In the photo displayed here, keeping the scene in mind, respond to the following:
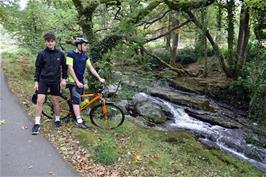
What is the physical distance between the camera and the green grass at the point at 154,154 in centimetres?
678

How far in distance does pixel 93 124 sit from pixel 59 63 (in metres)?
1.95

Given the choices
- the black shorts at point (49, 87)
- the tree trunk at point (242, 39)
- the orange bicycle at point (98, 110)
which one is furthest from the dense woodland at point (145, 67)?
the black shorts at point (49, 87)

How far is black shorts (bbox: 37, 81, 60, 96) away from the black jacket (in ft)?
0.29

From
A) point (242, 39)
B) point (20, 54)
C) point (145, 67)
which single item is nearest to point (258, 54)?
point (242, 39)

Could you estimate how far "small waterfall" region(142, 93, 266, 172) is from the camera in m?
11.3

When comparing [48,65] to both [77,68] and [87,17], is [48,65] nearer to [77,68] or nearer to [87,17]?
[77,68]

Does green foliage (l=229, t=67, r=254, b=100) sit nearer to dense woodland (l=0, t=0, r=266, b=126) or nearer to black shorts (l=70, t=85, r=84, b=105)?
dense woodland (l=0, t=0, r=266, b=126)

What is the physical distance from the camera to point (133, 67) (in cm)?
1470

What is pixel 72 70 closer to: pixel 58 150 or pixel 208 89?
pixel 58 150

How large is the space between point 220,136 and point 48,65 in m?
7.76

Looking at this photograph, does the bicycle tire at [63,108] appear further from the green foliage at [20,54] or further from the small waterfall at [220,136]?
the green foliage at [20,54]

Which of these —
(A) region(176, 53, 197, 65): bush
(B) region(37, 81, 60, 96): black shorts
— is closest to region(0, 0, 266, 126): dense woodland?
(A) region(176, 53, 197, 65): bush

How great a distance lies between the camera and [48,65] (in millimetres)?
7102

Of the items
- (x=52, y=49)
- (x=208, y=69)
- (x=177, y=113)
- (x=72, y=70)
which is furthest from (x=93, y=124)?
(x=208, y=69)
